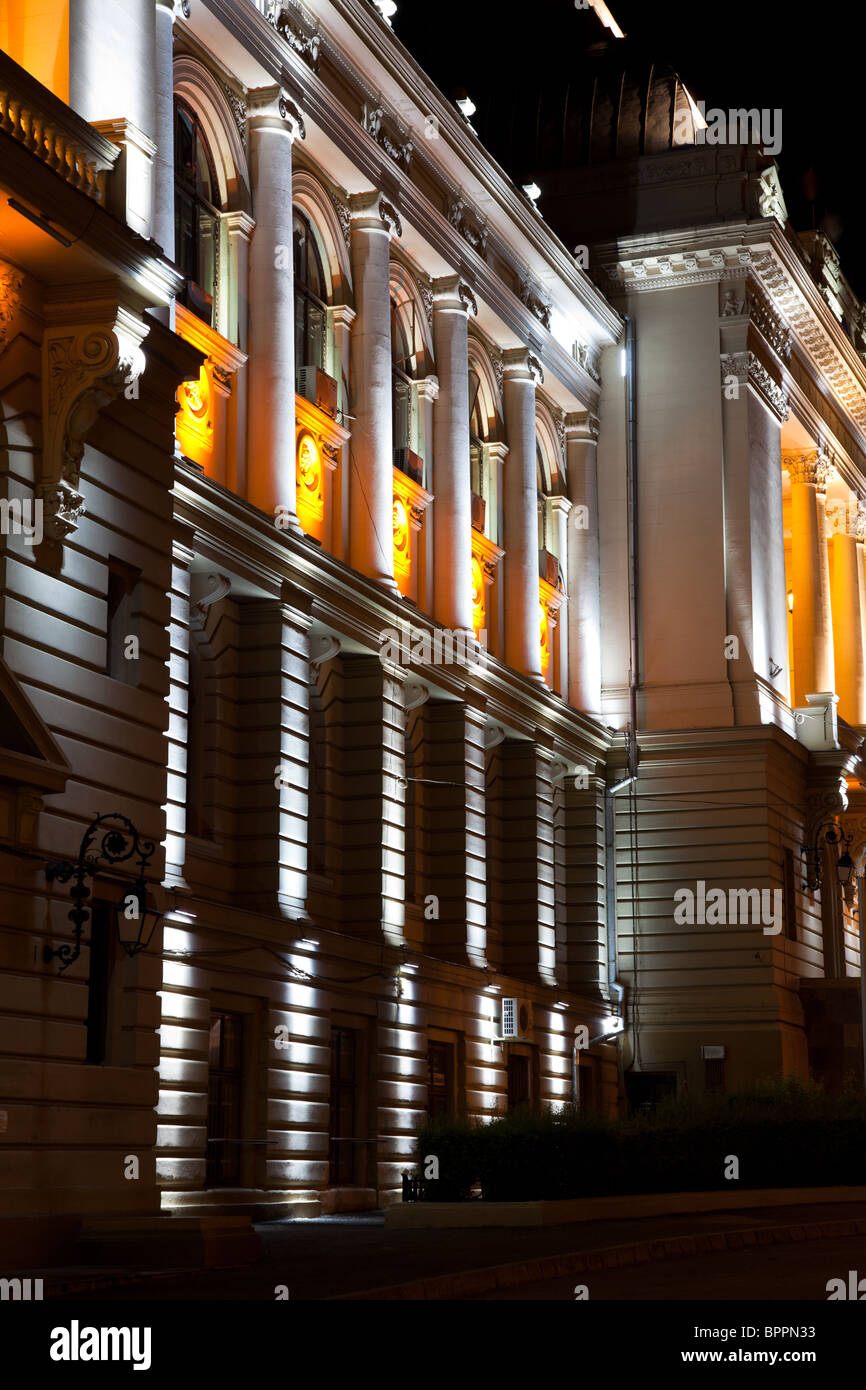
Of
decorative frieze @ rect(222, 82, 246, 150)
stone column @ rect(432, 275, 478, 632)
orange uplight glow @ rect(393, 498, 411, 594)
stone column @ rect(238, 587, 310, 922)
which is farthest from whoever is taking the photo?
stone column @ rect(432, 275, 478, 632)

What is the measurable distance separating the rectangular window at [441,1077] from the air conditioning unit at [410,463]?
455 inches

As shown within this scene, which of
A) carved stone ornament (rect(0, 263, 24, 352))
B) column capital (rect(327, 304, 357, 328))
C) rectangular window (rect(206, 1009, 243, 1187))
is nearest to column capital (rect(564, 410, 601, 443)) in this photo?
column capital (rect(327, 304, 357, 328))

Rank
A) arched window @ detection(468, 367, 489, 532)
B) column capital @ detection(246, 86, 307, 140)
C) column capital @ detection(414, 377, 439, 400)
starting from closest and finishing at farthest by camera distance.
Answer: column capital @ detection(246, 86, 307, 140) < column capital @ detection(414, 377, 439, 400) < arched window @ detection(468, 367, 489, 532)

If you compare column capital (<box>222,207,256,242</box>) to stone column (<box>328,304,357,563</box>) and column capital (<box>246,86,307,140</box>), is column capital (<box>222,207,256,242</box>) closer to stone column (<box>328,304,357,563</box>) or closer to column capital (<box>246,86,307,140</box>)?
column capital (<box>246,86,307,140</box>)

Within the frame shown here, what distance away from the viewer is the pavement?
17234 mm

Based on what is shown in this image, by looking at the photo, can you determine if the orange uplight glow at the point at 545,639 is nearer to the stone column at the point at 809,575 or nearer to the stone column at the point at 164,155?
the stone column at the point at 809,575

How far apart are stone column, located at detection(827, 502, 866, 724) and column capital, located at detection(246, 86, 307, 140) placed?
32052 millimetres

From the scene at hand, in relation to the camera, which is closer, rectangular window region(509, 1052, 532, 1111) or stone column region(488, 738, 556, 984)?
rectangular window region(509, 1052, 532, 1111)

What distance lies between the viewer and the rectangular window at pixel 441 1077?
125 ft

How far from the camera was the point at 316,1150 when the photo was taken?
32094 millimetres

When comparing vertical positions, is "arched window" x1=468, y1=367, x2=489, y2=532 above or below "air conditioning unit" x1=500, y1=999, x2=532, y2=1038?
above

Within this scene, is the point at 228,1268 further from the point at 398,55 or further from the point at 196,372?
the point at 398,55

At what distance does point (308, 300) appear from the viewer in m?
37.3

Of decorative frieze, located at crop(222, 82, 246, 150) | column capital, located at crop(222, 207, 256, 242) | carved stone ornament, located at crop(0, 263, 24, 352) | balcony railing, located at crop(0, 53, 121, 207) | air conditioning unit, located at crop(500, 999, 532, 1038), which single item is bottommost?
air conditioning unit, located at crop(500, 999, 532, 1038)
